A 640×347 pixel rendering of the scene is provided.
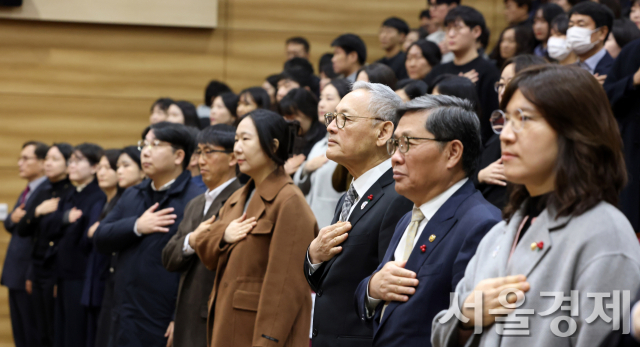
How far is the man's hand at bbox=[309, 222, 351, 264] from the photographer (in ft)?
7.38

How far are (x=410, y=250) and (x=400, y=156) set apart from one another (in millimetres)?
280

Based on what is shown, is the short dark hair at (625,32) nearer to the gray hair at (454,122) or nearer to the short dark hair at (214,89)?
the gray hair at (454,122)

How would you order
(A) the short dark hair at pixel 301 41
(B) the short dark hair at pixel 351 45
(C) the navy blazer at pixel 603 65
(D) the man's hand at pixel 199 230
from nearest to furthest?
(D) the man's hand at pixel 199 230, (C) the navy blazer at pixel 603 65, (B) the short dark hair at pixel 351 45, (A) the short dark hair at pixel 301 41

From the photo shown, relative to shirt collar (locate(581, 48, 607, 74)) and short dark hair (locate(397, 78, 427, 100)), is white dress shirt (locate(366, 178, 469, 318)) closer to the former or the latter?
short dark hair (locate(397, 78, 427, 100))

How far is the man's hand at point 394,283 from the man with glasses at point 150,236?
78.8 inches

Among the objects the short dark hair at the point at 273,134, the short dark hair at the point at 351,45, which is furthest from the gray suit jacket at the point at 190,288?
the short dark hair at the point at 351,45

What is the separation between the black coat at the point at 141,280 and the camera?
3523mm

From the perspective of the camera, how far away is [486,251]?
155 centimetres

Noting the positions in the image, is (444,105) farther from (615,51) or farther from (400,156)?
(615,51)

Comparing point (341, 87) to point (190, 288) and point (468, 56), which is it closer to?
point (468, 56)

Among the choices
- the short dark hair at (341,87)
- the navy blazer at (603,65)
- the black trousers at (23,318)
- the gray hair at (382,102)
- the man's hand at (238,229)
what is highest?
the navy blazer at (603,65)

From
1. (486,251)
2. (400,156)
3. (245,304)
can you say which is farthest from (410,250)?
(245,304)

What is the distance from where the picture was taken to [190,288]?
3.31 m

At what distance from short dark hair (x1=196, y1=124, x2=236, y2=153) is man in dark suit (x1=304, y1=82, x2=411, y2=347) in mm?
1113
